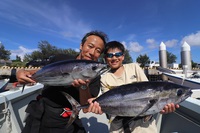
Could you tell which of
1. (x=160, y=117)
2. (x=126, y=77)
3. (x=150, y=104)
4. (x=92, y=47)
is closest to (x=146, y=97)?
(x=150, y=104)

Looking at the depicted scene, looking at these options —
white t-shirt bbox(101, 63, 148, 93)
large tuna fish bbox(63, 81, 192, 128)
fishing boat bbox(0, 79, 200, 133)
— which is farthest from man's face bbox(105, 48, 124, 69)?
fishing boat bbox(0, 79, 200, 133)

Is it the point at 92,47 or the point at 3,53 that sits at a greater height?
the point at 3,53

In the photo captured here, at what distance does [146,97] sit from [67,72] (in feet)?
3.17

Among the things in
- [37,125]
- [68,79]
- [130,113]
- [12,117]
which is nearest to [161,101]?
[130,113]

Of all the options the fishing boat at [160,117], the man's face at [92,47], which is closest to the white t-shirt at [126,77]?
the man's face at [92,47]

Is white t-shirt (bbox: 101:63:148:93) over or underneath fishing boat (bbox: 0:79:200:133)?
over

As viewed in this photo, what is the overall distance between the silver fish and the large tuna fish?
1.37 feet

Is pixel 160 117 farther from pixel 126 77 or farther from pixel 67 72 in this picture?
pixel 67 72

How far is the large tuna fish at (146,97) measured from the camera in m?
1.86

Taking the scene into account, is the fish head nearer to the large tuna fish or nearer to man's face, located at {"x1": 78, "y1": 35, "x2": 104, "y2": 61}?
the large tuna fish

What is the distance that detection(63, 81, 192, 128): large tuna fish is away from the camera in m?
1.86

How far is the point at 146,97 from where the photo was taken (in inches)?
74.2

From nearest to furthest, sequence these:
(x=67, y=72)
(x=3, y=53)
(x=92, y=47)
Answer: (x=67, y=72) < (x=92, y=47) < (x=3, y=53)

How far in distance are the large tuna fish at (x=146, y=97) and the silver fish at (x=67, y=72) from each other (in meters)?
0.42
